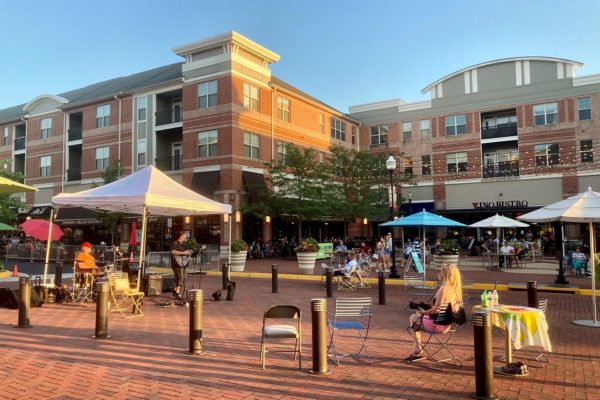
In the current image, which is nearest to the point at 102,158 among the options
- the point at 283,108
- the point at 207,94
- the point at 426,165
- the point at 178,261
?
the point at 207,94

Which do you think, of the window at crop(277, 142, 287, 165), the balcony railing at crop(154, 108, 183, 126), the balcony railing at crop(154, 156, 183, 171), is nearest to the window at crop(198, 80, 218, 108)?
the balcony railing at crop(154, 108, 183, 126)

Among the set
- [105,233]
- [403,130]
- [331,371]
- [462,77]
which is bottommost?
[331,371]

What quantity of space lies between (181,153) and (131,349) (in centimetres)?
2719

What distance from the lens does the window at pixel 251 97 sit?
30545 mm

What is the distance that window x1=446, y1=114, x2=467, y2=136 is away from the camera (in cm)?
3828

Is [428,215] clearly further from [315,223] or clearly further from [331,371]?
[315,223]

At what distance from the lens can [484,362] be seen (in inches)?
197

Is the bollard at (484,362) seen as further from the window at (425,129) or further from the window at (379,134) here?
the window at (379,134)

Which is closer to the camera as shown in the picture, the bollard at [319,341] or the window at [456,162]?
the bollard at [319,341]

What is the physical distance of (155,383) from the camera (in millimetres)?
5520

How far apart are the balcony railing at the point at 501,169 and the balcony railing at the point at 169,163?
22.5 meters

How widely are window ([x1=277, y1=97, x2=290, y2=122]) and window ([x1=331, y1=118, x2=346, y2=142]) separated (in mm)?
6309

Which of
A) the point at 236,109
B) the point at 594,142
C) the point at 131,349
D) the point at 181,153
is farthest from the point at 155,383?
the point at 594,142

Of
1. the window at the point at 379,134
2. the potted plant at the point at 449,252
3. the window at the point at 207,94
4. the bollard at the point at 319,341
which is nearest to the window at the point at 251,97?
the window at the point at 207,94
